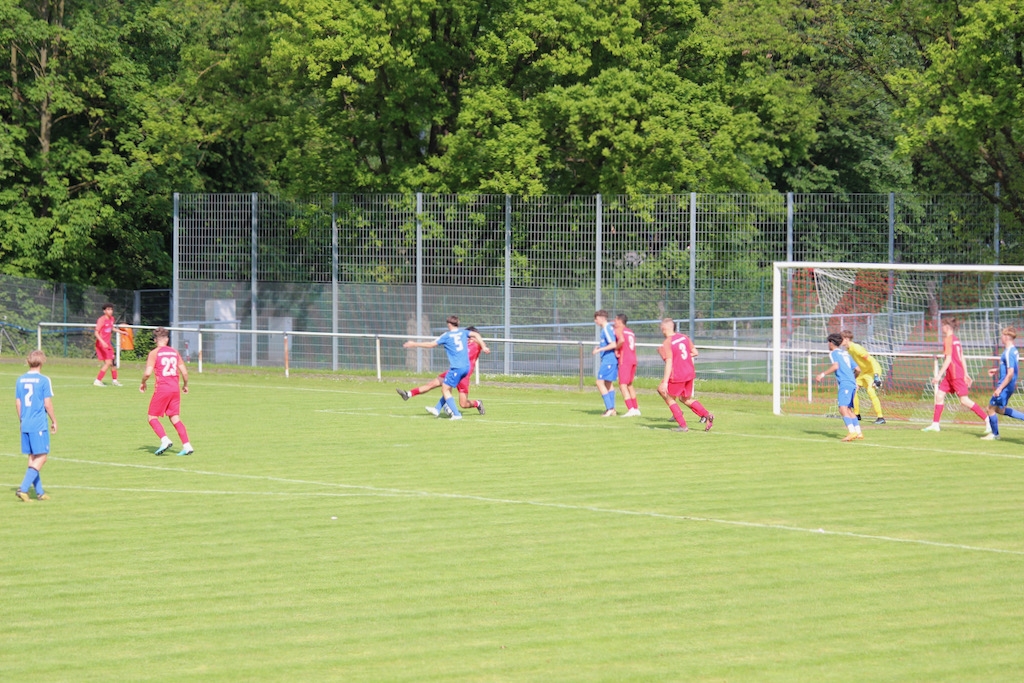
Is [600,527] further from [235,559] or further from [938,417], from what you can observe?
[938,417]

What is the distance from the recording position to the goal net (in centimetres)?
2644

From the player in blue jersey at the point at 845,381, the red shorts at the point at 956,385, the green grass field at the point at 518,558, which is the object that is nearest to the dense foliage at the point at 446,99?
the red shorts at the point at 956,385

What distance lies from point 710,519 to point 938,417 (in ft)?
32.5

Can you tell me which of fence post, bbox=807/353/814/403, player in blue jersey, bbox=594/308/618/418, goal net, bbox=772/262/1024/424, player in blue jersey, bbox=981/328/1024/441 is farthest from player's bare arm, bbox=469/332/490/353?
player in blue jersey, bbox=981/328/1024/441

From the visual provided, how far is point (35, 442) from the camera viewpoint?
52.0 feet

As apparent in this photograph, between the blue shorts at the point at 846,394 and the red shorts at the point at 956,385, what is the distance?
1779mm

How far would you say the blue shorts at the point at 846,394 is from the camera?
21.5 metres

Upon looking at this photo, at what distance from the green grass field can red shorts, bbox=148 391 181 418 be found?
25.5 inches

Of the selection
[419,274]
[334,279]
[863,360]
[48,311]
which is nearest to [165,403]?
[863,360]

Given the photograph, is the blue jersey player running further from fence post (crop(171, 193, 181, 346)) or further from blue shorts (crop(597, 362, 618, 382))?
fence post (crop(171, 193, 181, 346))

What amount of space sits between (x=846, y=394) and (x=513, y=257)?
1343 centimetres

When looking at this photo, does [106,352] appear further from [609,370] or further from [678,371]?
[678,371]

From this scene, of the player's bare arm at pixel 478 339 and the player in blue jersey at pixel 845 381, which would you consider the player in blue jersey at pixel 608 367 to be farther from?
the player in blue jersey at pixel 845 381

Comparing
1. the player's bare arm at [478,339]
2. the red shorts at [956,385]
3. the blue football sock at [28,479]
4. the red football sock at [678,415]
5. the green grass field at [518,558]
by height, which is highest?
the player's bare arm at [478,339]
